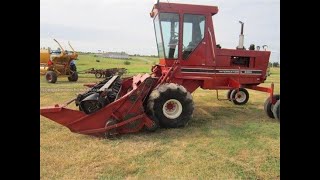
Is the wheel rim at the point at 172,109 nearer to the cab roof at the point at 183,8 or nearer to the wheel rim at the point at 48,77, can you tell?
the cab roof at the point at 183,8

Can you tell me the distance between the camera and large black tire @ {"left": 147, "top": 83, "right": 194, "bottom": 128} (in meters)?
5.21

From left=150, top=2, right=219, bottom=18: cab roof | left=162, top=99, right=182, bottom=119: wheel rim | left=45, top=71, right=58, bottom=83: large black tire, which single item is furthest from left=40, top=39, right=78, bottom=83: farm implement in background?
left=162, top=99, right=182, bottom=119: wheel rim

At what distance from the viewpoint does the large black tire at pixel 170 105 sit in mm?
5207

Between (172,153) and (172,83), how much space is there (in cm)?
163

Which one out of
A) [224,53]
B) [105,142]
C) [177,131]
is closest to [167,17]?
[224,53]

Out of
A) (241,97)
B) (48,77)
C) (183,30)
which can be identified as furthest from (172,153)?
(48,77)

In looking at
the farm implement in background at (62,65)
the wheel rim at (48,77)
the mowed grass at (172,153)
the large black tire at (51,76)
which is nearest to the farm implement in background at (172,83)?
the mowed grass at (172,153)

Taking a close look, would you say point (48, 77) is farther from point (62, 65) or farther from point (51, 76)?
point (62, 65)

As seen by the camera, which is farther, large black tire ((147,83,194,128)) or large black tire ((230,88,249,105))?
large black tire ((230,88,249,105))

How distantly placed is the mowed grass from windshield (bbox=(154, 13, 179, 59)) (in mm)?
1438

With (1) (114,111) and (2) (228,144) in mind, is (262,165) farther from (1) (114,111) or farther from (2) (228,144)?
(1) (114,111)

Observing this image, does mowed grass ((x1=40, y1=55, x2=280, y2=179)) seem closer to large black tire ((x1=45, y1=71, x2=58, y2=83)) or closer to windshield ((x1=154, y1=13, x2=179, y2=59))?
windshield ((x1=154, y1=13, x2=179, y2=59))
